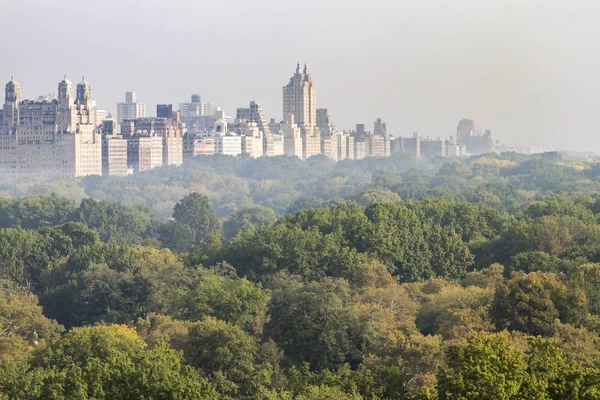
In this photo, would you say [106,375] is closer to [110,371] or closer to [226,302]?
[110,371]

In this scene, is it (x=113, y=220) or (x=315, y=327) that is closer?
(x=315, y=327)

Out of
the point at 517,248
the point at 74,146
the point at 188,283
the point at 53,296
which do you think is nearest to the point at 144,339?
the point at 188,283

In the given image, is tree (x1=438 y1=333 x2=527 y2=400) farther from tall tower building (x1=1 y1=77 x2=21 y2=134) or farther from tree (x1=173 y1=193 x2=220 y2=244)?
tall tower building (x1=1 y1=77 x2=21 y2=134)

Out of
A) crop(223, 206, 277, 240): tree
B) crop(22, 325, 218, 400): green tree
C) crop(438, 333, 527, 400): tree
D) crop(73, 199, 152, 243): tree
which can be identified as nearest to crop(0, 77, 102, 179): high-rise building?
crop(223, 206, 277, 240): tree

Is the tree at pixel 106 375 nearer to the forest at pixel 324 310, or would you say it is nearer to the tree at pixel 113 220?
the forest at pixel 324 310

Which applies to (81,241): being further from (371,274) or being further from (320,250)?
(371,274)

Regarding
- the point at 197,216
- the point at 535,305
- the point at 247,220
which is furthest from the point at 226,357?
the point at 247,220
